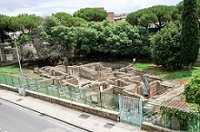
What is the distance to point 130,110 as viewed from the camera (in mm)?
14539

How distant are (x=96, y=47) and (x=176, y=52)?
1271 centimetres

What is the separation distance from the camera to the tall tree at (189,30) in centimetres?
2725

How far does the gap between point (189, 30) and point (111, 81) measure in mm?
10449

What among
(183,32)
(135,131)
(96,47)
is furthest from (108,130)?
(96,47)

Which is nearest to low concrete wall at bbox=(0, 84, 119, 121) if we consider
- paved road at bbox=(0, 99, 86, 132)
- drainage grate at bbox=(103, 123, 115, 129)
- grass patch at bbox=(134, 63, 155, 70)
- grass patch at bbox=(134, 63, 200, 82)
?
drainage grate at bbox=(103, 123, 115, 129)

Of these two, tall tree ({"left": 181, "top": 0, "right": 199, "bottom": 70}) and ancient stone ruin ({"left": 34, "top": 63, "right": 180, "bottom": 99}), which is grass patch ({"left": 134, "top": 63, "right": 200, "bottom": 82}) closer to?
ancient stone ruin ({"left": 34, "top": 63, "right": 180, "bottom": 99})

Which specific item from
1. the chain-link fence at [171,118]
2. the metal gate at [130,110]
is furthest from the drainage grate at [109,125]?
the chain-link fence at [171,118]

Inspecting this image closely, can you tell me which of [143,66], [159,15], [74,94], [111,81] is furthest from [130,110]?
[159,15]

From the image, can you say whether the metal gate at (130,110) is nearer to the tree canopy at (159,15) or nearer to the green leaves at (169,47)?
the green leaves at (169,47)

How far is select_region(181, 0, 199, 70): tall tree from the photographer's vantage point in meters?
27.2

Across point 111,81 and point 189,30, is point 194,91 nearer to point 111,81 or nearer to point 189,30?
point 111,81

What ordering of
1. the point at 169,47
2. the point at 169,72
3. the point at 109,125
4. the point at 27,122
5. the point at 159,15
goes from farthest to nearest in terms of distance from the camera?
the point at 159,15
the point at 169,72
the point at 169,47
the point at 27,122
the point at 109,125

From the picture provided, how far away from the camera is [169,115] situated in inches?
491

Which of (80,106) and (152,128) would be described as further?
(80,106)
